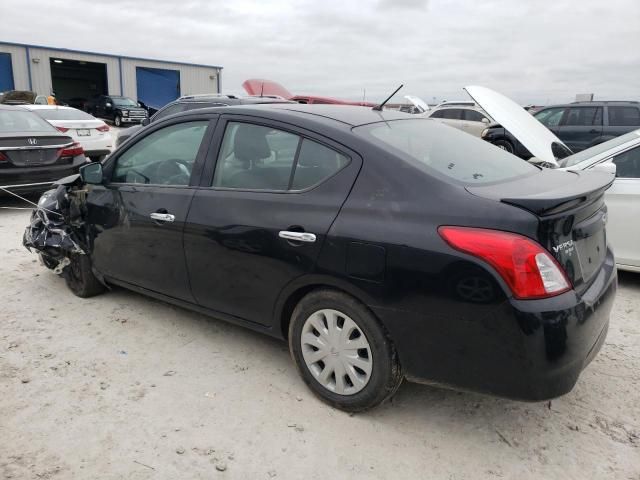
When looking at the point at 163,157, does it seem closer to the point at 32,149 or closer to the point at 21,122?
the point at 32,149

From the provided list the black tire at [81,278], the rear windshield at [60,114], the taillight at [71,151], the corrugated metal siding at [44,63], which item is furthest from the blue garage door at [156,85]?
the black tire at [81,278]

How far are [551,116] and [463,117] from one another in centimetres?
504

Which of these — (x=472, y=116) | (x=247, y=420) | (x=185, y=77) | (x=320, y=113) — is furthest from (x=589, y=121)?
(x=185, y=77)

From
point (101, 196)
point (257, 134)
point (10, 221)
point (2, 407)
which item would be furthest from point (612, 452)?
point (10, 221)

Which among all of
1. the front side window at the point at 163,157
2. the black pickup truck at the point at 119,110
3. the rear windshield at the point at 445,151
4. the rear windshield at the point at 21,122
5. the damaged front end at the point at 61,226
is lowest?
the black pickup truck at the point at 119,110

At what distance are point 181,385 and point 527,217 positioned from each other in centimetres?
211

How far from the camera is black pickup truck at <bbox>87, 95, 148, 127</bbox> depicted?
26.9 meters

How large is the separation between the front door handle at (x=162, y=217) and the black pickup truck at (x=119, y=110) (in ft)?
84.8

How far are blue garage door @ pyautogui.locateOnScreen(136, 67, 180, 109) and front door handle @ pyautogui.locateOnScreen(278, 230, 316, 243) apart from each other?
36999 millimetres

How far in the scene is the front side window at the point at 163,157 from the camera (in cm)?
335

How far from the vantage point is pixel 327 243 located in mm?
2559

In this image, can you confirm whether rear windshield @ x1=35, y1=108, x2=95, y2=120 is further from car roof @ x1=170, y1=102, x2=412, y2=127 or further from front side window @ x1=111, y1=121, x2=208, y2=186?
car roof @ x1=170, y1=102, x2=412, y2=127

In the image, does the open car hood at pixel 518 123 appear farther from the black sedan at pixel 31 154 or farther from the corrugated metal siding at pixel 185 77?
the corrugated metal siding at pixel 185 77

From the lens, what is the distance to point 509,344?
2.17 metres
